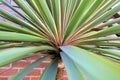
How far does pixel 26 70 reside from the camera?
78 centimetres

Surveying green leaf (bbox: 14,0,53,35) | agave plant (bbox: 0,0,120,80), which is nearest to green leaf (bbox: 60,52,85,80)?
agave plant (bbox: 0,0,120,80)

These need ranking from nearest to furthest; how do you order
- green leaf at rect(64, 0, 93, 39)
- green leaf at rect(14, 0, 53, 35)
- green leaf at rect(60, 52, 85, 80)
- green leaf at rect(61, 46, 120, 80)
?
green leaf at rect(61, 46, 120, 80)
green leaf at rect(60, 52, 85, 80)
green leaf at rect(64, 0, 93, 39)
green leaf at rect(14, 0, 53, 35)

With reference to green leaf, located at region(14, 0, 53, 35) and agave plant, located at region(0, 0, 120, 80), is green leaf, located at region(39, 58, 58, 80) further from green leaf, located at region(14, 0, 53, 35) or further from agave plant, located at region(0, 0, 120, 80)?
green leaf, located at region(14, 0, 53, 35)

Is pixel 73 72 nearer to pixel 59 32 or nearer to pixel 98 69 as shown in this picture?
pixel 98 69

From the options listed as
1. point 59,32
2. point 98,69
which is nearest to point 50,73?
point 59,32

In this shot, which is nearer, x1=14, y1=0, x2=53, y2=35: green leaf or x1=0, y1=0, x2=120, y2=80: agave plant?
x1=0, y1=0, x2=120, y2=80: agave plant

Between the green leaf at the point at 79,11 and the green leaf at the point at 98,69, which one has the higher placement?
the green leaf at the point at 79,11

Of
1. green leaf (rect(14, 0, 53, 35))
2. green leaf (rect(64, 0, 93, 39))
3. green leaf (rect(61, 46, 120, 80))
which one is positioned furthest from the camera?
green leaf (rect(14, 0, 53, 35))

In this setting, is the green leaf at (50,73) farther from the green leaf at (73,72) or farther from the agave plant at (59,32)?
the green leaf at (73,72)

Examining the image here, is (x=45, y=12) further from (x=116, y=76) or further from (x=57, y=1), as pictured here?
(x=116, y=76)

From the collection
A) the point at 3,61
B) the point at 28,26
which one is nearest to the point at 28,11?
the point at 28,26

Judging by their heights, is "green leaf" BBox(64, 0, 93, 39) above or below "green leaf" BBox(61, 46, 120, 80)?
above

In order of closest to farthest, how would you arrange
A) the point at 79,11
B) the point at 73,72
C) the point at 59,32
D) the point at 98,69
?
1. the point at 98,69
2. the point at 73,72
3. the point at 79,11
4. the point at 59,32

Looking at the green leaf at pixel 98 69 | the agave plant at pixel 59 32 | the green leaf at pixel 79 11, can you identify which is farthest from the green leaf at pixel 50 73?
the green leaf at pixel 98 69
